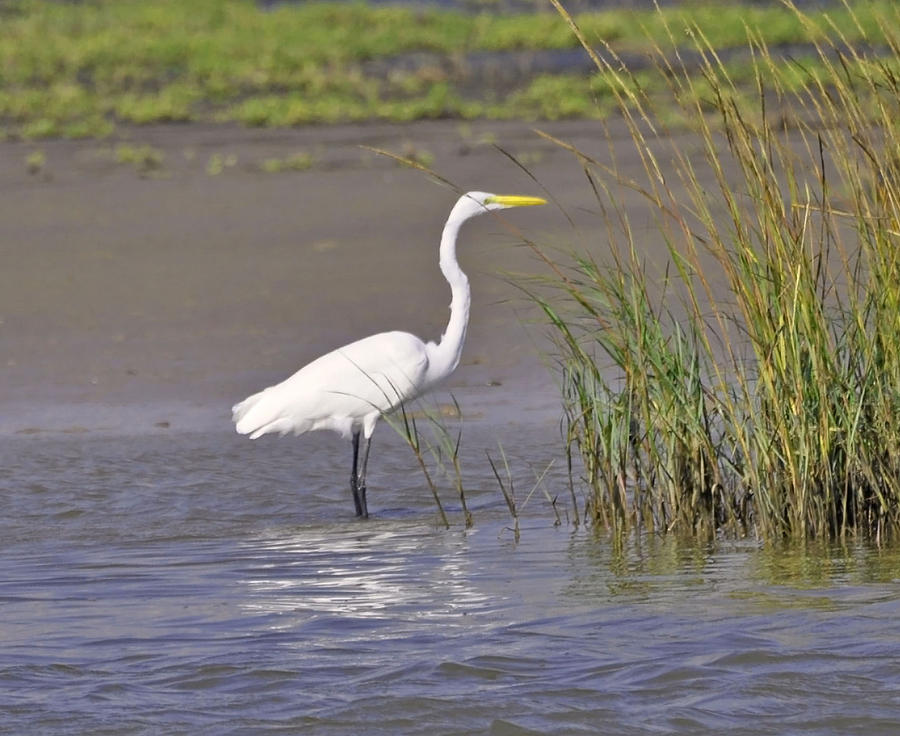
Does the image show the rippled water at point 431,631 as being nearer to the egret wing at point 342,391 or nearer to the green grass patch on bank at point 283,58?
the egret wing at point 342,391

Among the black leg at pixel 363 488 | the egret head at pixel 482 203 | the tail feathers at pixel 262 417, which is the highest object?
the egret head at pixel 482 203

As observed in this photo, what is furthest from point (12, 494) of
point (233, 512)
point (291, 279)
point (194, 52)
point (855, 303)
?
point (194, 52)

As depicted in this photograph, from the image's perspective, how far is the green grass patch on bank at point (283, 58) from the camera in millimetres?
18188

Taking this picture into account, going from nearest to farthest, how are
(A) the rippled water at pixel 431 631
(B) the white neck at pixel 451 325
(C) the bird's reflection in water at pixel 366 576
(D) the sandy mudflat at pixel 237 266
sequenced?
1. (A) the rippled water at pixel 431 631
2. (C) the bird's reflection in water at pixel 366 576
3. (B) the white neck at pixel 451 325
4. (D) the sandy mudflat at pixel 237 266

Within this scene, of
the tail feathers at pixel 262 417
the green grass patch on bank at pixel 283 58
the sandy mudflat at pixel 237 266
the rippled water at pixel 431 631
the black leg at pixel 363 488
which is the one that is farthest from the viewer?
the green grass patch on bank at pixel 283 58

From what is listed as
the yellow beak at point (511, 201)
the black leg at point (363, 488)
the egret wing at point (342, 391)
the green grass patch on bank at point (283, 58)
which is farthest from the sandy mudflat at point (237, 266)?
the green grass patch on bank at point (283, 58)

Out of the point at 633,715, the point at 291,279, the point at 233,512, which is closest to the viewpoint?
the point at 633,715

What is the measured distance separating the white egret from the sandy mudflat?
0.39 m

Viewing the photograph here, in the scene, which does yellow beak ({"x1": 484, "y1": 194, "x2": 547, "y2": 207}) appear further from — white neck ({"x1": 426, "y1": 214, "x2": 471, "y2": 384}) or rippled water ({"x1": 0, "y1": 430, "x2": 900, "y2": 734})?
rippled water ({"x1": 0, "y1": 430, "x2": 900, "y2": 734})

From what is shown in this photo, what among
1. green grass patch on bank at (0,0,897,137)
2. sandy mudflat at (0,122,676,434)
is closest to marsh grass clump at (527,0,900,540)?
sandy mudflat at (0,122,676,434)

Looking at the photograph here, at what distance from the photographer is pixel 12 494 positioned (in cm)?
661

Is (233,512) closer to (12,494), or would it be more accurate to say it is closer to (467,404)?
(12,494)

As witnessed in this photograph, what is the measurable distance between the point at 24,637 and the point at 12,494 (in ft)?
7.80

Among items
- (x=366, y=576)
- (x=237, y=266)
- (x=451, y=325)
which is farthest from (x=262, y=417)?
(x=237, y=266)
